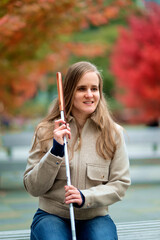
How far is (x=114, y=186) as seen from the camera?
2.44 metres

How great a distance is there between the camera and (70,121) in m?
2.64

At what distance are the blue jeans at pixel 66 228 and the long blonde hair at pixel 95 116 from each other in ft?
1.36

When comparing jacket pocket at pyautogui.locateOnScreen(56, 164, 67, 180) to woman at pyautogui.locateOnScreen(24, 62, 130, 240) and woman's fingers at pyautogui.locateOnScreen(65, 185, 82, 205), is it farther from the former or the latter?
woman's fingers at pyautogui.locateOnScreen(65, 185, 82, 205)

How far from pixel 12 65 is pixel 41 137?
188 inches

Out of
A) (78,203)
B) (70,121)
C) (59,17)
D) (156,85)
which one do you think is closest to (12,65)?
(59,17)

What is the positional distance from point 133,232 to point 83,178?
0.75 metres

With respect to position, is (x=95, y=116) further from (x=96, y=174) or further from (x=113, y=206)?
(x=113, y=206)

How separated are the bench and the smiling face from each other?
95cm

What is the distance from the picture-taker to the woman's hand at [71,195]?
2.21 meters

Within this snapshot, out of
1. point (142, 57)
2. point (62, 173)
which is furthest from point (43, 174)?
point (142, 57)

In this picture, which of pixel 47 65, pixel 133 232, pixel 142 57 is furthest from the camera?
pixel 142 57

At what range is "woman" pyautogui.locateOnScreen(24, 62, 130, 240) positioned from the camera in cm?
232

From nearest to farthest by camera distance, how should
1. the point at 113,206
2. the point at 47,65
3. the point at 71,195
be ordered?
the point at 71,195 < the point at 113,206 < the point at 47,65

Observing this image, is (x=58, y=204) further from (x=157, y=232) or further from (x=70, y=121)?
(x=157, y=232)
